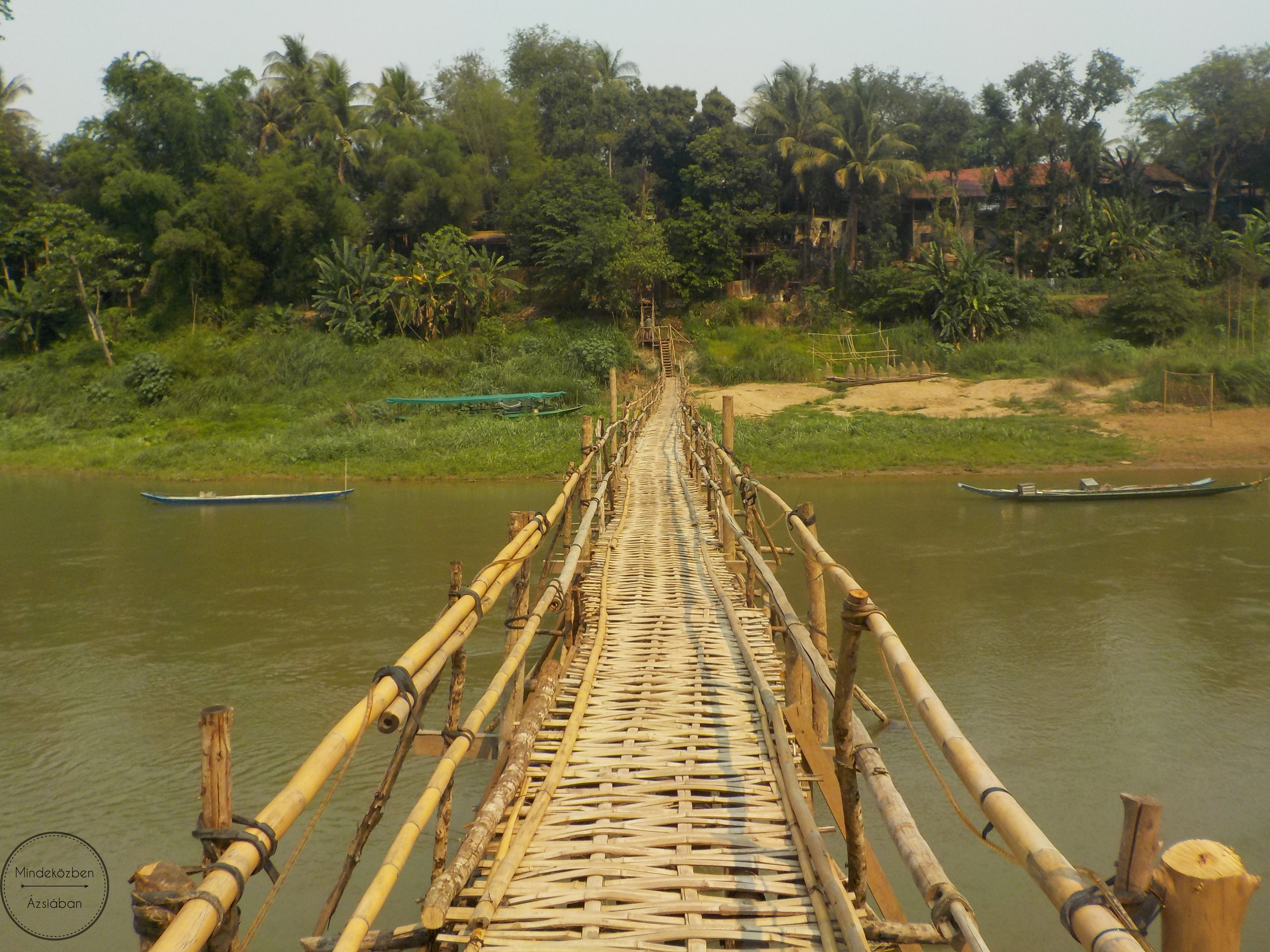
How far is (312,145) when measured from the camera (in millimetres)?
31766

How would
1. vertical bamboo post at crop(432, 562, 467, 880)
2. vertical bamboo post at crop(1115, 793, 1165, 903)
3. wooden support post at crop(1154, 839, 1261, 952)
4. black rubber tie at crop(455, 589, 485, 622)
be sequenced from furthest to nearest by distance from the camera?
1. vertical bamboo post at crop(432, 562, 467, 880)
2. black rubber tie at crop(455, 589, 485, 622)
3. vertical bamboo post at crop(1115, 793, 1165, 903)
4. wooden support post at crop(1154, 839, 1261, 952)

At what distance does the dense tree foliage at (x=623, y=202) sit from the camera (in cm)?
2692

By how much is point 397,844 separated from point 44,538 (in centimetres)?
1424

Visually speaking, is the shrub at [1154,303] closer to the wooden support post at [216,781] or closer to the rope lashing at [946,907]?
the rope lashing at [946,907]

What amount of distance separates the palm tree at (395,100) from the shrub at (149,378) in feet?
A: 39.4

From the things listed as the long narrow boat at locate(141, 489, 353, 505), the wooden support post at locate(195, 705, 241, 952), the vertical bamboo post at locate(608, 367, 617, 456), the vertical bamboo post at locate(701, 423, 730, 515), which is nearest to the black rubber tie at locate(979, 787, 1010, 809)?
the wooden support post at locate(195, 705, 241, 952)

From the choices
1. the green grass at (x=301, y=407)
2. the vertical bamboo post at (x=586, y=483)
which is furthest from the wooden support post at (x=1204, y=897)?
the green grass at (x=301, y=407)

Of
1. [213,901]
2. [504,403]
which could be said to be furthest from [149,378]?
[213,901]

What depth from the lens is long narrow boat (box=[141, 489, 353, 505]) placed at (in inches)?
650

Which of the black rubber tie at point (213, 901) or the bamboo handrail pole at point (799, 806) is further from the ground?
the black rubber tie at point (213, 901)

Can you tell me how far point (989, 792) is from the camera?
1.92 meters

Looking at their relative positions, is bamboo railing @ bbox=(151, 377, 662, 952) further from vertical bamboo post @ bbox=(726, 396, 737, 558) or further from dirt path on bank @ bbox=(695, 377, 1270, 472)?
dirt path on bank @ bbox=(695, 377, 1270, 472)

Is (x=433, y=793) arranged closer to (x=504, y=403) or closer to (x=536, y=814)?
(x=536, y=814)

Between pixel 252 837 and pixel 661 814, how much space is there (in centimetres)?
158
